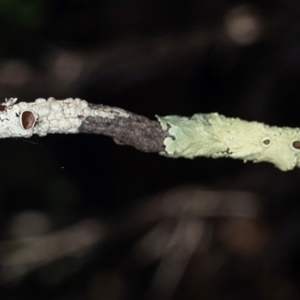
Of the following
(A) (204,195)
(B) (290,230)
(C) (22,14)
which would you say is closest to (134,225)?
(A) (204,195)

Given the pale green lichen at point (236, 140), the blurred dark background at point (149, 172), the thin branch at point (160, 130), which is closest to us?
the thin branch at point (160, 130)

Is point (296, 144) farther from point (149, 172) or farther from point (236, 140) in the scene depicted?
point (149, 172)

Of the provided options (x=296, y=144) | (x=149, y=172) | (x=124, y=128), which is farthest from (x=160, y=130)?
(x=149, y=172)

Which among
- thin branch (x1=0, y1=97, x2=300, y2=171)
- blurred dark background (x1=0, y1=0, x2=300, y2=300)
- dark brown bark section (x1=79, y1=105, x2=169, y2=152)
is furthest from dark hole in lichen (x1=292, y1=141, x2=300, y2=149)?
blurred dark background (x1=0, y1=0, x2=300, y2=300)

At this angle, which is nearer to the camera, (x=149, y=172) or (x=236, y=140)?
(x=236, y=140)

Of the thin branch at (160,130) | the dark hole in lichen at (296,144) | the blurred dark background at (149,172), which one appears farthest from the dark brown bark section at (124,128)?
the blurred dark background at (149,172)

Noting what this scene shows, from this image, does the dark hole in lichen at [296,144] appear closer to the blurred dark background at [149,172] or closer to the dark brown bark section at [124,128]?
the dark brown bark section at [124,128]

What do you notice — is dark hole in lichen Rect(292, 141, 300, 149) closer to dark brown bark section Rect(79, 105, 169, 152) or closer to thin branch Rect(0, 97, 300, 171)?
thin branch Rect(0, 97, 300, 171)
